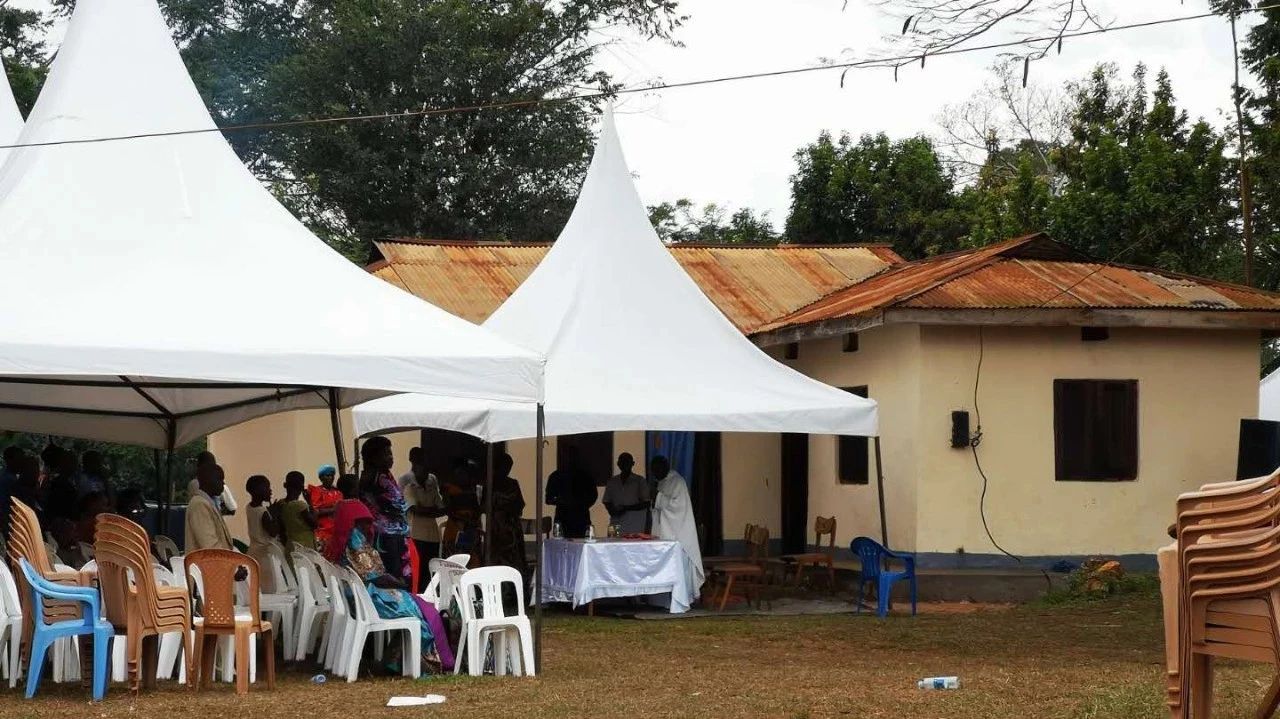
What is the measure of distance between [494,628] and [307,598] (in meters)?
1.34

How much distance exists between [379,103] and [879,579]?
18165 mm

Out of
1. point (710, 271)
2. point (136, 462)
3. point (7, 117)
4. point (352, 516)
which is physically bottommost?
point (352, 516)

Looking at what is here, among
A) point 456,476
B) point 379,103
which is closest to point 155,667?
A: point 456,476

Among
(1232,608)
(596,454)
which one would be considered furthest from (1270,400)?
(1232,608)

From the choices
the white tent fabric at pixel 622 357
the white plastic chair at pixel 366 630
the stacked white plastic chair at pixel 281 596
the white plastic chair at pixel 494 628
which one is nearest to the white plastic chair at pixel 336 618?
the white plastic chair at pixel 366 630

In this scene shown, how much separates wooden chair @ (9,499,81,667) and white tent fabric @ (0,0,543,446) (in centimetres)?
81

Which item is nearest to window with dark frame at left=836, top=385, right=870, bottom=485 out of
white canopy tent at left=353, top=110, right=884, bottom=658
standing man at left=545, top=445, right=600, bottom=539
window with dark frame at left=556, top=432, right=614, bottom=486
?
white canopy tent at left=353, top=110, right=884, bottom=658

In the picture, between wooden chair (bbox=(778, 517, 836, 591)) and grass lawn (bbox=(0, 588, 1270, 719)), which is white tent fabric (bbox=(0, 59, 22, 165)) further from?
wooden chair (bbox=(778, 517, 836, 591))

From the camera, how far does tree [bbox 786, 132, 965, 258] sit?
3092 cm

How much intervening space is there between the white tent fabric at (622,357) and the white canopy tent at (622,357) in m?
0.01

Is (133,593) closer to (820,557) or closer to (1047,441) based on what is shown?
(820,557)

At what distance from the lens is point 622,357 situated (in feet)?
45.8

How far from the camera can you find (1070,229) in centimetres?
2472

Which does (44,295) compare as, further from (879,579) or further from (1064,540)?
(1064,540)
